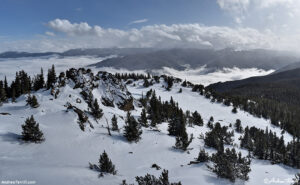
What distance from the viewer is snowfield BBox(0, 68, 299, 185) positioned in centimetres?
1575

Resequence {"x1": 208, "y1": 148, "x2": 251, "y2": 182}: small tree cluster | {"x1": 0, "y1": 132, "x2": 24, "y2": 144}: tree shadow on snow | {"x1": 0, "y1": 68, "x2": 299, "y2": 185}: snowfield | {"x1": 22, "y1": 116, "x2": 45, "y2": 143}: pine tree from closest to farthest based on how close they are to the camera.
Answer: {"x1": 0, "y1": 68, "x2": 299, "y2": 185}: snowfield, {"x1": 208, "y1": 148, "x2": 251, "y2": 182}: small tree cluster, {"x1": 0, "y1": 132, "x2": 24, "y2": 144}: tree shadow on snow, {"x1": 22, "y1": 116, "x2": 45, "y2": 143}: pine tree

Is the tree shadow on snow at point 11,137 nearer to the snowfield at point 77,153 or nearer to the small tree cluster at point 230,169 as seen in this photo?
the snowfield at point 77,153

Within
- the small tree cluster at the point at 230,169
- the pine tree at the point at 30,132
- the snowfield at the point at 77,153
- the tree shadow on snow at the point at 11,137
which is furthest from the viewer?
the pine tree at the point at 30,132

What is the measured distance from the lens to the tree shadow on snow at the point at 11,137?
2144cm

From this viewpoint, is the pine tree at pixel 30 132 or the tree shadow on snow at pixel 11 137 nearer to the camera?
the tree shadow on snow at pixel 11 137

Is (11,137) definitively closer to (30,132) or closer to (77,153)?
(30,132)

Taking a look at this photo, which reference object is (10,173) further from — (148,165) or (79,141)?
(148,165)

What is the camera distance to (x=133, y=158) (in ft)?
79.8

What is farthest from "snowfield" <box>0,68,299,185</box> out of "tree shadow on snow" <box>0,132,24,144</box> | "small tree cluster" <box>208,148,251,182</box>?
"small tree cluster" <box>208,148,251,182</box>

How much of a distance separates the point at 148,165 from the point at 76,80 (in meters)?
29.1

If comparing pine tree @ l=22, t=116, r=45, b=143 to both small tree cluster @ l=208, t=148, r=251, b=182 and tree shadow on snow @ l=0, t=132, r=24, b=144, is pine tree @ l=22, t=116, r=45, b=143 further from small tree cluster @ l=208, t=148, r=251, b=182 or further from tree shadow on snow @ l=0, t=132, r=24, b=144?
small tree cluster @ l=208, t=148, r=251, b=182

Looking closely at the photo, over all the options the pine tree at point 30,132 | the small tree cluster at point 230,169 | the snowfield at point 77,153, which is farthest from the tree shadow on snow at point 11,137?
the small tree cluster at point 230,169

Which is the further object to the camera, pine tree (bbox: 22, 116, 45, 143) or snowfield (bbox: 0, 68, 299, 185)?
pine tree (bbox: 22, 116, 45, 143)

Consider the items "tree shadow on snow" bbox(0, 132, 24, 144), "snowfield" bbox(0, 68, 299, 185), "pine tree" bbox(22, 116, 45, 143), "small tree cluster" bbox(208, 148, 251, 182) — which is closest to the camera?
"snowfield" bbox(0, 68, 299, 185)
